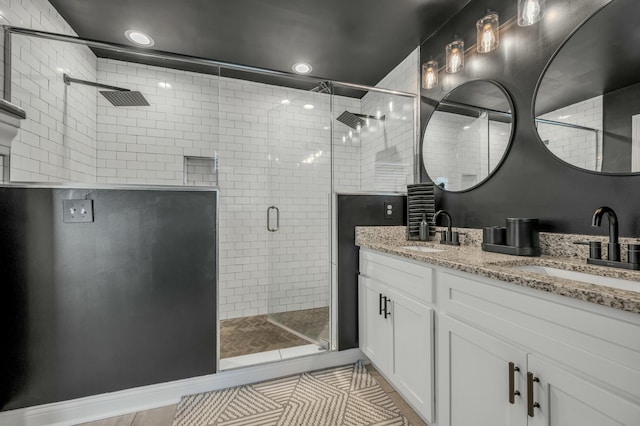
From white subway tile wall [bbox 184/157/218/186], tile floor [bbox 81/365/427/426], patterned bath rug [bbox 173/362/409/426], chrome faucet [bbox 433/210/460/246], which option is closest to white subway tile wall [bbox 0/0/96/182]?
white subway tile wall [bbox 184/157/218/186]

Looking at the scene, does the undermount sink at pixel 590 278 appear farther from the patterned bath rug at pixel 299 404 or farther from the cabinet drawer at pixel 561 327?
the patterned bath rug at pixel 299 404

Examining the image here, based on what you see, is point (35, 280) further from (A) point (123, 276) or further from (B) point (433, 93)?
(B) point (433, 93)

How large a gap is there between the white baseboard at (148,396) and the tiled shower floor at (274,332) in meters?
0.25

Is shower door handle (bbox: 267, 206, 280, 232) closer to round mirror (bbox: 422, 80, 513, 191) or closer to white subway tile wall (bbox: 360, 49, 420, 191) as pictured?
white subway tile wall (bbox: 360, 49, 420, 191)

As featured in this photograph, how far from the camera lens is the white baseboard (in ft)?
5.41

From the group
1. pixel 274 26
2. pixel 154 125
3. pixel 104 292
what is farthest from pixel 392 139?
pixel 104 292

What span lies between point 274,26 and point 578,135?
7.33 ft

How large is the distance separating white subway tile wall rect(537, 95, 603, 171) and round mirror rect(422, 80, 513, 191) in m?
0.26

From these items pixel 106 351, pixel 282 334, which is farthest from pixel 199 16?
pixel 282 334

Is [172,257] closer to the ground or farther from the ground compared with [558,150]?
closer to the ground

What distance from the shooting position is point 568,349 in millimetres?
859

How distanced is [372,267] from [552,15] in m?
1.81

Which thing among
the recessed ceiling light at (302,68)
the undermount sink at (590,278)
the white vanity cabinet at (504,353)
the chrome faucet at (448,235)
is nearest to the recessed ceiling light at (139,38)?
the recessed ceiling light at (302,68)

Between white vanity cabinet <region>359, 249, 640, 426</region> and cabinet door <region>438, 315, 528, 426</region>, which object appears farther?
cabinet door <region>438, 315, 528, 426</region>
